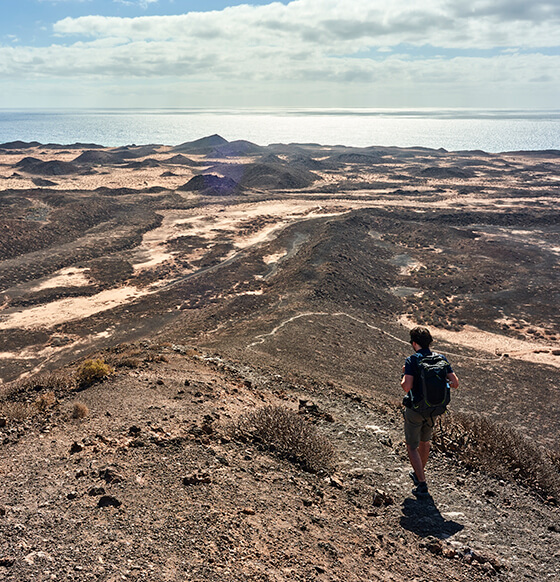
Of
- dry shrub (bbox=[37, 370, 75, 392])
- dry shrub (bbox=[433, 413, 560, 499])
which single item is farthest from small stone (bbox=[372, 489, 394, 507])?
dry shrub (bbox=[37, 370, 75, 392])

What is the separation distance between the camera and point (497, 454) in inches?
298

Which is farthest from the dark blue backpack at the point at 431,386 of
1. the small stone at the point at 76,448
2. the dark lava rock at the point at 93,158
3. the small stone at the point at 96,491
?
the dark lava rock at the point at 93,158

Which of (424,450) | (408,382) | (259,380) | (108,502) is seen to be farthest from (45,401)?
(424,450)

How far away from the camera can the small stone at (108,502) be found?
17.3ft

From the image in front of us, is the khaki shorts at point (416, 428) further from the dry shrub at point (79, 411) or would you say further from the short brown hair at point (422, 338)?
the dry shrub at point (79, 411)

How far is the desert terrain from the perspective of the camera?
4926 millimetres

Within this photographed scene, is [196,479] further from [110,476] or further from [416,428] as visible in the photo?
[416,428]

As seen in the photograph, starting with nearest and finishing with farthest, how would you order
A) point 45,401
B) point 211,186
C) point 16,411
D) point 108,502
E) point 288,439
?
point 108,502
point 288,439
point 16,411
point 45,401
point 211,186

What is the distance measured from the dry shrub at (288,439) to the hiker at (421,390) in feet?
5.12

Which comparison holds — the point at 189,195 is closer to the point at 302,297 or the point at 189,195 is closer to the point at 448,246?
the point at 448,246

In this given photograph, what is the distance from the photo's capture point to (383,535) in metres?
5.39

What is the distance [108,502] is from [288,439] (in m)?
2.97

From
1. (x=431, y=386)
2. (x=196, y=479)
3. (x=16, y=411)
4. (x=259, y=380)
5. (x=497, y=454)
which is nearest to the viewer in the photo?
(x=431, y=386)

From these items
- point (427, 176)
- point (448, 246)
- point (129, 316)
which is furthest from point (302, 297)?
point (427, 176)
